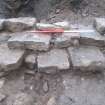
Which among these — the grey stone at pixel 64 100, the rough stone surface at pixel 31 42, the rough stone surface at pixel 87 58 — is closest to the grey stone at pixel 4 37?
the rough stone surface at pixel 31 42

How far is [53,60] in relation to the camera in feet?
6.64

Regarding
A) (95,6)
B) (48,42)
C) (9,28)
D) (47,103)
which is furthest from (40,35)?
(95,6)

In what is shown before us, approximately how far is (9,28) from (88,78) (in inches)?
38.6

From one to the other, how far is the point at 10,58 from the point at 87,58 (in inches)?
25.7

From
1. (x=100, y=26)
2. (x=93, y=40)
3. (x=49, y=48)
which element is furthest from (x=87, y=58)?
(x=100, y=26)

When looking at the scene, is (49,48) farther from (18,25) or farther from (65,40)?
(18,25)

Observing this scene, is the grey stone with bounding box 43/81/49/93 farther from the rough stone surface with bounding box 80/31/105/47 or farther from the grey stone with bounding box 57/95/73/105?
the rough stone surface with bounding box 80/31/105/47

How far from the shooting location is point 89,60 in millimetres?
1989

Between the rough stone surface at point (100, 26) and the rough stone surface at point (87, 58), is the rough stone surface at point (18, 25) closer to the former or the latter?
the rough stone surface at point (87, 58)

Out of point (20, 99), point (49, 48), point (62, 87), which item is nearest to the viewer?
point (20, 99)

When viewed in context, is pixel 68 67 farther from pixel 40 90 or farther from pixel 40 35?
pixel 40 35

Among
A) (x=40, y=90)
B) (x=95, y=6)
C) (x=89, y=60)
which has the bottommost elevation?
(x=95, y=6)

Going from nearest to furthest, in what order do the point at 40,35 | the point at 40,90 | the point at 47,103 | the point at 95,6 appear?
the point at 47,103 < the point at 40,90 < the point at 40,35 < the point at 95,6

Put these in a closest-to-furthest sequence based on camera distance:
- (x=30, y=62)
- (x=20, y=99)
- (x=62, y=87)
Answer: (x=20, y=99), (x=62, y=87), (x=30, y=62)
